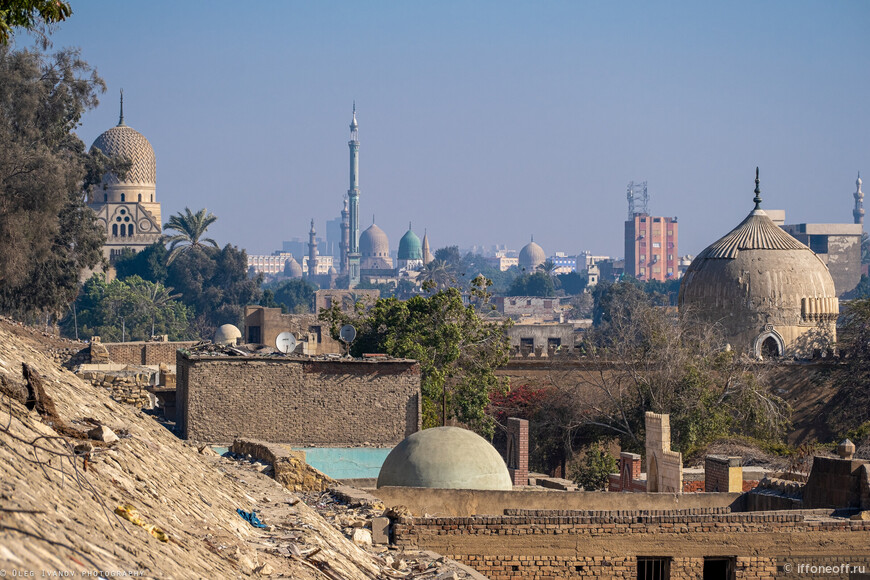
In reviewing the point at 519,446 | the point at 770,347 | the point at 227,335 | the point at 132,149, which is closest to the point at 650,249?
the point at 132,149

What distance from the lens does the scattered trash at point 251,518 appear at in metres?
9.45

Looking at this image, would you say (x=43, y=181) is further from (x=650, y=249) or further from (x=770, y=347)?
(x=650, y=249)

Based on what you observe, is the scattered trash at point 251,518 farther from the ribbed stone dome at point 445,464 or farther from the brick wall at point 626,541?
the ribbed stone dome at point 445,464

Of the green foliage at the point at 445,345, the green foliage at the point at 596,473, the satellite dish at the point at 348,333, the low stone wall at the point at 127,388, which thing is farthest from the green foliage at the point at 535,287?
the low stone wall at the point at 127,388

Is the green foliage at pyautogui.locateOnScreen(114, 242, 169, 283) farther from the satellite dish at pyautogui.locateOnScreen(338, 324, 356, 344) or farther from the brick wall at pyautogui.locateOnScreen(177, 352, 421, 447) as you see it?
the brick wall at pyautogui.locateOnScreen(177, 352, 421, 447)

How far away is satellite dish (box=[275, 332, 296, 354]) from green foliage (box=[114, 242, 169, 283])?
59168 millimetres

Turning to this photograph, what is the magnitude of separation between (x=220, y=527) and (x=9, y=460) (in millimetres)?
2194

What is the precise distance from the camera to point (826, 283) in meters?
34.8

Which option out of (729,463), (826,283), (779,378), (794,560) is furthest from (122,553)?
(826,283)

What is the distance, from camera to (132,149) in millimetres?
84375

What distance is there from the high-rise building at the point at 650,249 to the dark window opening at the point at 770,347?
136216 mm

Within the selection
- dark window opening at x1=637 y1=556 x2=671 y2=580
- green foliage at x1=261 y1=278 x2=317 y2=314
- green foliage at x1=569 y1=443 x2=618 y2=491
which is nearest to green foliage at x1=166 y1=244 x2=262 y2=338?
green foliage at x1=261 y1=278 x2=317 y2=314

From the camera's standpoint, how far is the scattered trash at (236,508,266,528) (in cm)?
945

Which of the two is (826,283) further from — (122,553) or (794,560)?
(122,553)
